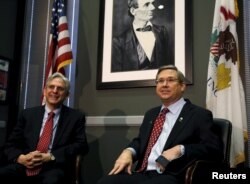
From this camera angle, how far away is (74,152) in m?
2.26

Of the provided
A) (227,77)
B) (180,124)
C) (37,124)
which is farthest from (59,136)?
(227,77)

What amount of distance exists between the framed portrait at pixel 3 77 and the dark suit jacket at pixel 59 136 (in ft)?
3.86

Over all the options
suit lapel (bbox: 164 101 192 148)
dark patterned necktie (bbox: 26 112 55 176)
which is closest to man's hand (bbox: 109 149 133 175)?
suit lapel (bbox: 164 101 192 148)

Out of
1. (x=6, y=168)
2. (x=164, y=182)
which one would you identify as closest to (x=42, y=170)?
(x=6, y=168)

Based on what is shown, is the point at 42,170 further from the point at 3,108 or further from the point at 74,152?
the point at 3,108

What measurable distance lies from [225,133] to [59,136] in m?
1.24

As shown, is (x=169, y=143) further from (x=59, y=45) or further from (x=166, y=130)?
(x=59, y=45)

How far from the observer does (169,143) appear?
6.46ft

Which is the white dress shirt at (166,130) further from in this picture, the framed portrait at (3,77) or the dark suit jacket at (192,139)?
the framed portrait at (3,77)

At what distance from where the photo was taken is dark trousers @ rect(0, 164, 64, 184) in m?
2.07

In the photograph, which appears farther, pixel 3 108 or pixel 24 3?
pixel 24 3

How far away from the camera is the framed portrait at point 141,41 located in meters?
2.94

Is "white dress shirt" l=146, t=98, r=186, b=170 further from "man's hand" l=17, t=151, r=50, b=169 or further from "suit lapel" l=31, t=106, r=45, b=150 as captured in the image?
"suit lapel" l=31, t=106, r=45, b=150

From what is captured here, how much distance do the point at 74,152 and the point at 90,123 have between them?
0.97m
